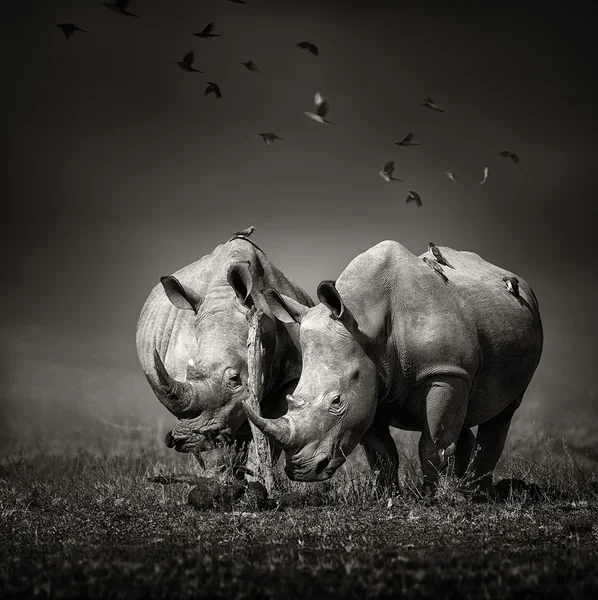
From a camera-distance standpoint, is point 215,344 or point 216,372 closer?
point 216,372

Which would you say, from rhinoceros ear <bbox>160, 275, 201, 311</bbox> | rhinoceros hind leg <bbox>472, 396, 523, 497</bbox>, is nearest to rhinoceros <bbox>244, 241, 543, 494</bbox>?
rhinoceros hind leg <bbox>472, 396, 523, 497</bbox>

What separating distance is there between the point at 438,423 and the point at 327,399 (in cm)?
131

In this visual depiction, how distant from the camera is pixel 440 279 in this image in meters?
8.52

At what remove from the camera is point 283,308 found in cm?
877

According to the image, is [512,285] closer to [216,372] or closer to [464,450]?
[464,450]

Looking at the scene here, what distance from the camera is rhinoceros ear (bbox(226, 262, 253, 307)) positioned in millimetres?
8586

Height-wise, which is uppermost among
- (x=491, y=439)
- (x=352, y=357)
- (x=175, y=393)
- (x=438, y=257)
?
(x=438, y=257)

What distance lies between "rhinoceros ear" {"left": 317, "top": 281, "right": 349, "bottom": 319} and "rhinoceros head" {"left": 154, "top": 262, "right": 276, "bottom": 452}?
3.20 feet

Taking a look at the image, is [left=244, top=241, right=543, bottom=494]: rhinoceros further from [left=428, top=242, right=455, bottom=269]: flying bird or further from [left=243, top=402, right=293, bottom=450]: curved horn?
[left=428, top=242, right=455, bottom=269]: flying bird

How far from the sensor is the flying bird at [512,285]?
9422mm

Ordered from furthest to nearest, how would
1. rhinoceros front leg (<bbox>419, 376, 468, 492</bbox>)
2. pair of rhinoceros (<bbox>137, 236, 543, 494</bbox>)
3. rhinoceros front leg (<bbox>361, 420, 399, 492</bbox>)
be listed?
1. rhinoceros front leg (<bbox>361, 420, 399, 492</bbox>)
2. rhinoceros front leg (<bbox>419, 376, 468, 492</bbox>)
3. pair of rhinoceros (<bbox>137, 236, 543, 494</bbox>)

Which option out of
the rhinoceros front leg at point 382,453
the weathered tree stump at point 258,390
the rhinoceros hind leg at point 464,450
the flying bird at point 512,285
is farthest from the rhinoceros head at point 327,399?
the rhinoceros hind leg at point 464,450

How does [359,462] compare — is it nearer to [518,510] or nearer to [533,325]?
[533,325]

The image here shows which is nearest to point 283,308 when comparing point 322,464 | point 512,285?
point 322,464
